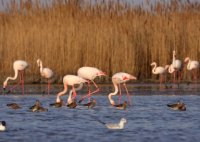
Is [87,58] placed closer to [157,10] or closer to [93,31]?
[93,31]

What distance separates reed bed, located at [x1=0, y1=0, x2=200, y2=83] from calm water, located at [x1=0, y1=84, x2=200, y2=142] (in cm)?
240

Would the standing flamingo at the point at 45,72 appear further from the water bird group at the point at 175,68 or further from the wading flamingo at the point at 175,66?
the wading flamingo at the point at 175,66

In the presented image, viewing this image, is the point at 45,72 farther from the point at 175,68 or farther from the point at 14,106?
the point at 14,106

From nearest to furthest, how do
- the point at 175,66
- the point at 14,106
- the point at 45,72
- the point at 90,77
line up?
the point at 14,106, the point at 90,77, the point at 45,72, the point at 175,66

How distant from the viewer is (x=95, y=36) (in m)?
21.3

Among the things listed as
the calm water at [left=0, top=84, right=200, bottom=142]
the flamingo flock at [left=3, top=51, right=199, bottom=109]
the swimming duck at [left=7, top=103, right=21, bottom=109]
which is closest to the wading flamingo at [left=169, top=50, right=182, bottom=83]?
the flamingo flock at [left=3, top=51, right=199, bottom=109]

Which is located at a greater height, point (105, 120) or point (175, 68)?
point (175, 68)

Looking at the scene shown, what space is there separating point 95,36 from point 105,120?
7.57 m

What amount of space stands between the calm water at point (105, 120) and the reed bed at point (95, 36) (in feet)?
7.89

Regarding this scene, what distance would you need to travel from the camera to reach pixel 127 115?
1461 cm

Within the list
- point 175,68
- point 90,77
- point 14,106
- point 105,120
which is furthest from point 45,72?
point 105,120

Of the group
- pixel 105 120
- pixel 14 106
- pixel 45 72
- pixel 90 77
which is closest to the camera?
pixel 105 120

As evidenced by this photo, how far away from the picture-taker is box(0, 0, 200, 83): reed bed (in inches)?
834

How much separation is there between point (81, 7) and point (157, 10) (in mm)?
2112
